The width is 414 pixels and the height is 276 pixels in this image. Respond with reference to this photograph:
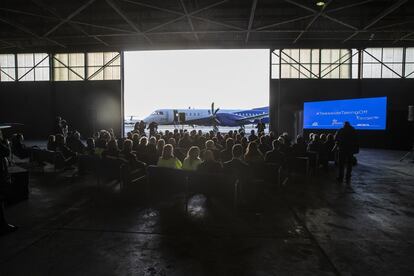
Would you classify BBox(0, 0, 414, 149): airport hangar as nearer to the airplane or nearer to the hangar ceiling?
the hangar ceiling

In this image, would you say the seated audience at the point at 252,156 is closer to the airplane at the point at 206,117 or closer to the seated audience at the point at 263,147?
the seated audience at the point at 263,147

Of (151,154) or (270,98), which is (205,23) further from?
(151,154)

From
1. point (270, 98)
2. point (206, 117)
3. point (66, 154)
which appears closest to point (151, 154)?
point (66, 154)

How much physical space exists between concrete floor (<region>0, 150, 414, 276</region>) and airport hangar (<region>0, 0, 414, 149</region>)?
435 inches

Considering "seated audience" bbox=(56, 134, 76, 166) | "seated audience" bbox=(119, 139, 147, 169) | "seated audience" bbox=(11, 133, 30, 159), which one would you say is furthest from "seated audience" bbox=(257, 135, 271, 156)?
"seated audience" bbox=(11, 133, 30, 159)

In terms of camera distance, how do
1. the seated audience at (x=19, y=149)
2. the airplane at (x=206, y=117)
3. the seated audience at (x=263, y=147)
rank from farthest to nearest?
1. the airplane at (x=206, y=117)
2. the seated audience at (x=19, y=149)
3. the seated audience at (x=263, y=147)

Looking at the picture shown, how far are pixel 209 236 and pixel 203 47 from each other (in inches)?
710

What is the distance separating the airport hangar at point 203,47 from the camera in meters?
15.3

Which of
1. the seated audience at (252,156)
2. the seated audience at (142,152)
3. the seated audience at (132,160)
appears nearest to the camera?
the seated audience at (252,156)

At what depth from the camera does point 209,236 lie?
4.09 metres

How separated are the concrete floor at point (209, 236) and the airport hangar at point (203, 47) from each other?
11042mm

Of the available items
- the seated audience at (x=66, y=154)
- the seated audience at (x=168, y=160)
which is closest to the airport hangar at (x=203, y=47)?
the seated audience at (x=66, y=154)

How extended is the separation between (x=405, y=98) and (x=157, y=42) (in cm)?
1809

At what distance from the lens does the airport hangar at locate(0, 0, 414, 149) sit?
15297 mm
